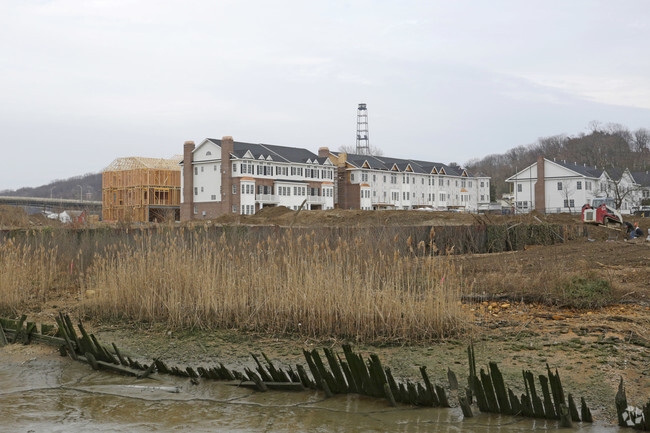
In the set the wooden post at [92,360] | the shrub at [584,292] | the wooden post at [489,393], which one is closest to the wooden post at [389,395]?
the wooden post at [489,393]

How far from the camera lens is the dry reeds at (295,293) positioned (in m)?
7.96

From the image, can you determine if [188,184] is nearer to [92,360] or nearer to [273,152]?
[273,152]

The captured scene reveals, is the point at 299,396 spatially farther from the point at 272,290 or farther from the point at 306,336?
the point at 272,290

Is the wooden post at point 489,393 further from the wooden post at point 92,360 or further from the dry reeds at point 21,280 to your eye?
the dry reeds at point 21,280

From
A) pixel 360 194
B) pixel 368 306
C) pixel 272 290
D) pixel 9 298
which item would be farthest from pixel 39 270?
pixel 360 194

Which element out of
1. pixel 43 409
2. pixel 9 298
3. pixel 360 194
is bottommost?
pixel 43 409

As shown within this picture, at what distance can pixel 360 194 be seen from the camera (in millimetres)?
76812

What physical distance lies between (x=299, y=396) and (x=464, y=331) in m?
2.80

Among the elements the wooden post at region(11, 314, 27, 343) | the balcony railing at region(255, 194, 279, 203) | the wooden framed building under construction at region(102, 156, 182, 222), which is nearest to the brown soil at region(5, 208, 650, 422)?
the wooden post at region(11, 314, 27, 343)

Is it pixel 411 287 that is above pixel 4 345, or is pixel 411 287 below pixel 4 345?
above

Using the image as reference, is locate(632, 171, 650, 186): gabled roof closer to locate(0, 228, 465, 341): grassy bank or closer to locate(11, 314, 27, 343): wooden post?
locate(0, 228, 465, 341): grassy bank

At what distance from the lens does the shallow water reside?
5.59 meters

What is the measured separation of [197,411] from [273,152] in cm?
6330

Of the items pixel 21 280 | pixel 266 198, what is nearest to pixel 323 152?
pixel 266 198
